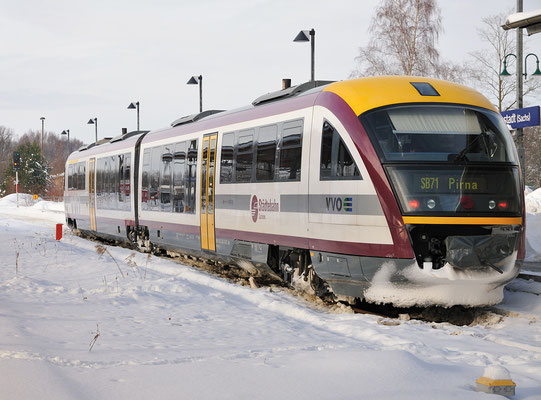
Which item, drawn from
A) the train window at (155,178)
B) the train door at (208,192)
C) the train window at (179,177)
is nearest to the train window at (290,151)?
the train door at (208,192)

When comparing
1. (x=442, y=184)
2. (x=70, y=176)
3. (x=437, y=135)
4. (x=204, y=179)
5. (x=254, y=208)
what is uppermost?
(x=437, y=135)

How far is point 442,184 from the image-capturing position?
909 cm

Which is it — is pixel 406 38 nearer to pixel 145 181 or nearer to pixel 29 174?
pixel 145 181

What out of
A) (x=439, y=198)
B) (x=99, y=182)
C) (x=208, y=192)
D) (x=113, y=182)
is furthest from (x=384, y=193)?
(x=99, y=182)

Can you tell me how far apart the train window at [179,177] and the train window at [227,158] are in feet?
7.52

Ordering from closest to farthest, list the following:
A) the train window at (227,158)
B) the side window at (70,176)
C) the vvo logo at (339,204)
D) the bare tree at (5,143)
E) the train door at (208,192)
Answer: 1. the vvo logo at (339,204)
2. the train window at (227,158)
3. the train door at (208,192)
4. the side window at (70,176)
5. the bare tree at (5,143)

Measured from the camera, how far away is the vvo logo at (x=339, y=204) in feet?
31.5

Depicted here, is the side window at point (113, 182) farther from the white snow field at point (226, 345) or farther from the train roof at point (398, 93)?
the train roof at point (398, 93)

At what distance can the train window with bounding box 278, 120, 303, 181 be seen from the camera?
36.0 ft

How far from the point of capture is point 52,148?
528 ft

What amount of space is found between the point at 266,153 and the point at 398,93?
117 inches

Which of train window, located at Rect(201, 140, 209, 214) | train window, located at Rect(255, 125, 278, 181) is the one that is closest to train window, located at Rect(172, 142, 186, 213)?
train window, located at Rect(201, 140, 209, 214)

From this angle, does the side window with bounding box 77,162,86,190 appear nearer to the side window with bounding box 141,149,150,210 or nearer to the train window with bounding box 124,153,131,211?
the train window with bounding box 124,153,131,211

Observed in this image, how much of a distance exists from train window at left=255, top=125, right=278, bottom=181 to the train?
19 millimetres
